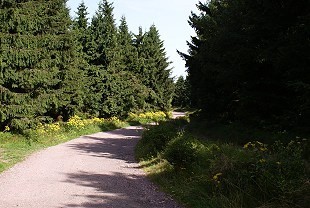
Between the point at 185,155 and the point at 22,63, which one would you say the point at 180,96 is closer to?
the point at 22,63

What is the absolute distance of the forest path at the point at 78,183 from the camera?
297 inches

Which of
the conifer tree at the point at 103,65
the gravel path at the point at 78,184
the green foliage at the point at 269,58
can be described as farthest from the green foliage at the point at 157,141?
the conifer tree at the point at 103,65

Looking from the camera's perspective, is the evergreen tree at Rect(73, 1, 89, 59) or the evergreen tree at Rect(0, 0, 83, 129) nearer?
the evergreen tree at Rect(0, 0, 83, 129)

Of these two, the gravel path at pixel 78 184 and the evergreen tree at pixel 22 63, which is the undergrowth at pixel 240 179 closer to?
the gravel path at pixel 78 184

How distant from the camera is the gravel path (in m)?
7.53

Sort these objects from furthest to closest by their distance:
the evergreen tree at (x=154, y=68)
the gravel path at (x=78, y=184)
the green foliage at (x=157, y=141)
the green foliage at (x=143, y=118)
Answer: the evergreen tree at (x=154, y=68)
the green foliage at (x=143, y=118)
the green foliage at (x=157, y=141)
the gravel path at (x=78, y=184)

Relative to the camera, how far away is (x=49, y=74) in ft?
62.0

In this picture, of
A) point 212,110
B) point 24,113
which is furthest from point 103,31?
point 24,113

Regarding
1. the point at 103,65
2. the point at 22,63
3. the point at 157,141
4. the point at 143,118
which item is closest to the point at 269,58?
the point at 157,141

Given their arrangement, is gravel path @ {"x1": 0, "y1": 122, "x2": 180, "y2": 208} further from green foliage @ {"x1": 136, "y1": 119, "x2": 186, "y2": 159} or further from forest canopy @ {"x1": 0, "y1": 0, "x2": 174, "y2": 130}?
forest canopy @ {"x1": 0, "y1": 0, "x2": 174, "y2": 130}

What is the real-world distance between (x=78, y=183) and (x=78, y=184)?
13 centimetres

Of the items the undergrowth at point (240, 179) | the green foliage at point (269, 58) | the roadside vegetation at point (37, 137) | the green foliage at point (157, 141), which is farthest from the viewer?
the green foliage at point (157, 141)

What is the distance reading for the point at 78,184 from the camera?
30.3 feet

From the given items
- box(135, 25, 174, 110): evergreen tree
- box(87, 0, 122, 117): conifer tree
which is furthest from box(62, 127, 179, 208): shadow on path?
box(135, 25, 174, 110): evergreen tree
